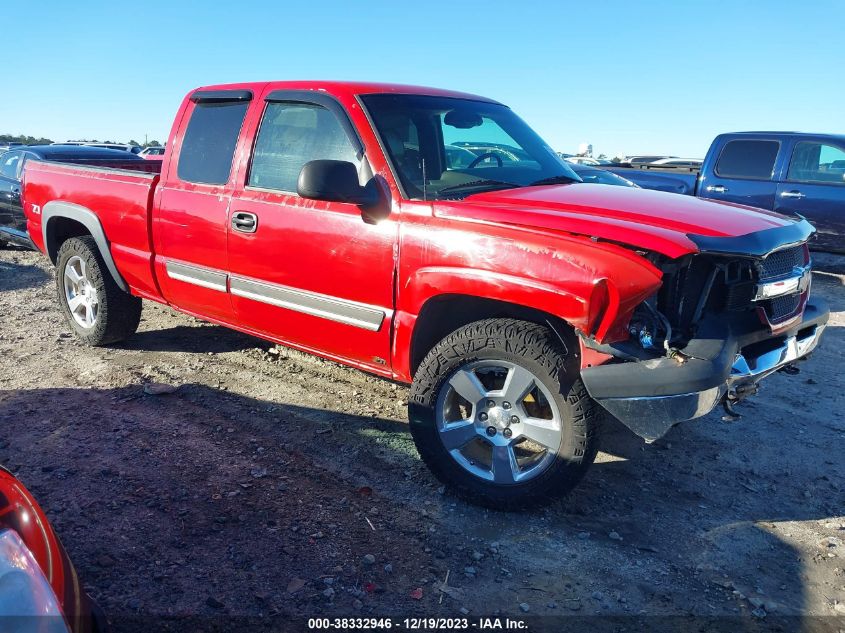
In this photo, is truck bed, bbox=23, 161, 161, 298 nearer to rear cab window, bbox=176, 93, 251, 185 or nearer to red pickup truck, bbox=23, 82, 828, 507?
red pickup truck, bbox=23, 82, 828, 507

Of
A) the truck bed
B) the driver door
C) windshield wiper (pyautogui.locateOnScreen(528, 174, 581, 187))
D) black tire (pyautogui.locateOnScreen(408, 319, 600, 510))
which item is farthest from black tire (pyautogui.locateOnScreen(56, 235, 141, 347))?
windshield wiper (pyautogui.locateOnScreen(528, 174, 581, 187))

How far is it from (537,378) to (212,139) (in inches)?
107

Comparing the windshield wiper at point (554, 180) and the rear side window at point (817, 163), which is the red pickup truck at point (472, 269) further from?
the rear side window at point (817, 163)

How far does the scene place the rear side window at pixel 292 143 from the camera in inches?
140

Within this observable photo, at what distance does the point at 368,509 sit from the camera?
119 inches

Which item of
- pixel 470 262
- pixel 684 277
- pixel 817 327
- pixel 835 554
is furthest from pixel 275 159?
pixel 835 554

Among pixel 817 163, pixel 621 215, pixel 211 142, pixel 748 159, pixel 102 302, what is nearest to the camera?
pixel 621 215

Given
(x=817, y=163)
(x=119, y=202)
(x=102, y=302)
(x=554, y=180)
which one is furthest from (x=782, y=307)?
(x=817, y=163)

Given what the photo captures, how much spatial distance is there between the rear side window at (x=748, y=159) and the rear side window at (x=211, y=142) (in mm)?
7418

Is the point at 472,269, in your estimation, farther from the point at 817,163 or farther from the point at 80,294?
the point at 817,163

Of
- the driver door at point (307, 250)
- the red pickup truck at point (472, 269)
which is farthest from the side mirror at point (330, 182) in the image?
the driver door at point (307, 250)

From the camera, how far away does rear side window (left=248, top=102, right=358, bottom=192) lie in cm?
354

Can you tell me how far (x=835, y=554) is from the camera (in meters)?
2.79

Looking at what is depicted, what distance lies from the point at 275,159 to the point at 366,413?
1.67 metres
